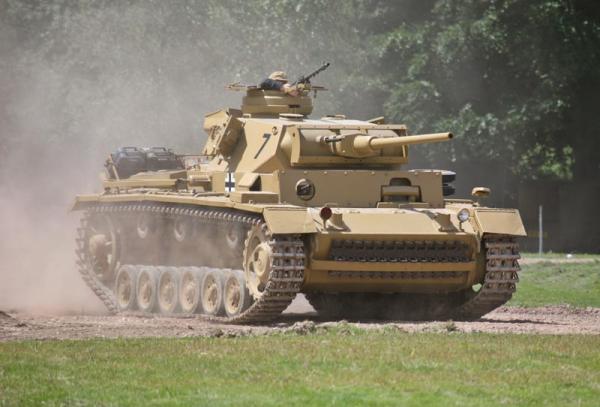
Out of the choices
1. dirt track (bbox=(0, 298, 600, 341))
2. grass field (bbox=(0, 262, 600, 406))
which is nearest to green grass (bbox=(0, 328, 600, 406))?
grass field (bbox=(0, 262, 600, 406))

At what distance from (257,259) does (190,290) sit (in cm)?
257

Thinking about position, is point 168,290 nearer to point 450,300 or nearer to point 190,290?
point 190,290

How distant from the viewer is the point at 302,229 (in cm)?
1894

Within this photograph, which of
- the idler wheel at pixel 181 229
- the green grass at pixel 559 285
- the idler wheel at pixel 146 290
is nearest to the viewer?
the idler wheel at pixel 181 229

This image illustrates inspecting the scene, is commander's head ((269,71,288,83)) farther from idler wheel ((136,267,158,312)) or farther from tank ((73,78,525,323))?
idler wheel ((136,267,158,312))

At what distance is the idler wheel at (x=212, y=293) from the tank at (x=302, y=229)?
0.02 m

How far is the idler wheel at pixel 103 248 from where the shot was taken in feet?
80.9

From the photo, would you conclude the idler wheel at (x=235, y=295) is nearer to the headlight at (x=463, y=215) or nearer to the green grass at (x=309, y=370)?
the headlight at (x=463, y=215)

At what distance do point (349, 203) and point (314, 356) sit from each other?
642 centimetres

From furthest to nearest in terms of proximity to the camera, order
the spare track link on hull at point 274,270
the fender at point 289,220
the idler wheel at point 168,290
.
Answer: the idler wheel at point 168,290, the spare track link on hull at point 274,270, the fender at point 289,220

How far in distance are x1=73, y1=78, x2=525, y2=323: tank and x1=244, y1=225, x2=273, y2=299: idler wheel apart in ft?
0.08

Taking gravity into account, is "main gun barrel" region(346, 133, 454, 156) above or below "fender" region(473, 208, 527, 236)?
above

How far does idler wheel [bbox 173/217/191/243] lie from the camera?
22.2 m

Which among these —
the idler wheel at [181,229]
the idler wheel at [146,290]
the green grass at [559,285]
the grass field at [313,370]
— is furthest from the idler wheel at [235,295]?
the green grass at [559,285]
